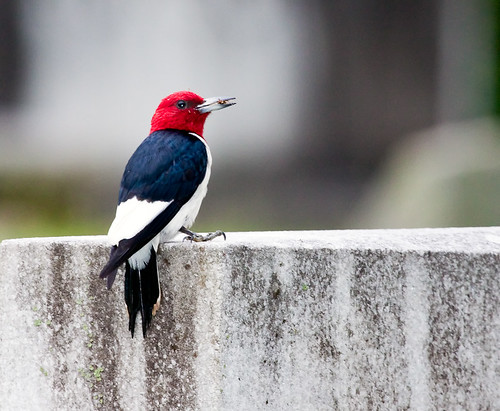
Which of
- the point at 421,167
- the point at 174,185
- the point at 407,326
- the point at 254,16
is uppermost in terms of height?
the point at 254,16

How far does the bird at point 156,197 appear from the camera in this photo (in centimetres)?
315

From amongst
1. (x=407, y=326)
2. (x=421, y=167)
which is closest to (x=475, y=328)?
(x=407, y=326)

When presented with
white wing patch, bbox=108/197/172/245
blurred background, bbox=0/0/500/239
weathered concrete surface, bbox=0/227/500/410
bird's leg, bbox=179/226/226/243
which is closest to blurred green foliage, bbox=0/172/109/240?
A: blurred background, bbox=0/0/500/239

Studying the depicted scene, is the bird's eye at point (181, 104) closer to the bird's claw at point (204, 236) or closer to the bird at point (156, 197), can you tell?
the bird at point (156, 197)

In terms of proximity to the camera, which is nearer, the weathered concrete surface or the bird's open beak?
the weathered concrete surface

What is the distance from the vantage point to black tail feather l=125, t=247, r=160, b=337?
3129mm

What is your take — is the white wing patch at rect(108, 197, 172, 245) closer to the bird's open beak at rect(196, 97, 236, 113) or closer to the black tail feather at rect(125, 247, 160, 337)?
the black tail feather at rect(125, 247, 160, 337)

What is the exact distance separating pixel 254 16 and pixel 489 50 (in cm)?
223

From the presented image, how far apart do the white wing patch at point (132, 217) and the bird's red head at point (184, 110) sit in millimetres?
691

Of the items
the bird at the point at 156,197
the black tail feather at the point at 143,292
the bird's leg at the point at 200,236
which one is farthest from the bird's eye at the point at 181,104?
the black tail feather at the point at 143,292

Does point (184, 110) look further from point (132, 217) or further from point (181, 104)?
point (132, 217)

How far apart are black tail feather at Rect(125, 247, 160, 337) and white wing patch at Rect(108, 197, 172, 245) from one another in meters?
0.10

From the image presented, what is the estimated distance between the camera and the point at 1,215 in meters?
9.07

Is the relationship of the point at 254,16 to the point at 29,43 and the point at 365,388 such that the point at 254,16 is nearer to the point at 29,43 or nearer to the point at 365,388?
the point at 29,43
